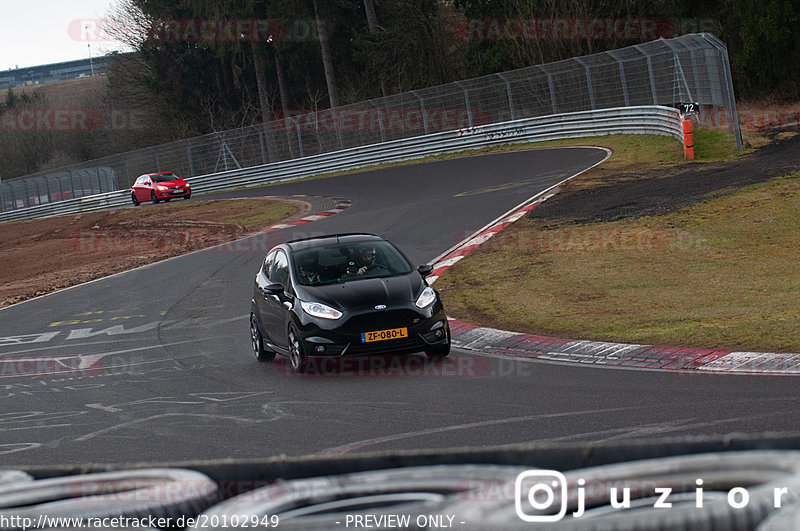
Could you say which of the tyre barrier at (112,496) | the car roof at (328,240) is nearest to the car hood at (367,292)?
the car roof at (328,240)

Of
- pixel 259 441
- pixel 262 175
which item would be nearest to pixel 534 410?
pixel 259 441

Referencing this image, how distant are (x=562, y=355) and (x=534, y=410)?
7.96 ft

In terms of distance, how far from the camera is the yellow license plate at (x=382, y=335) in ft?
35.9

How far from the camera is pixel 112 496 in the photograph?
4.12 m

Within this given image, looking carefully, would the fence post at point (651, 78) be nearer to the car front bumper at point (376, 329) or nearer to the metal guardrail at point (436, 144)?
the metal guardrail at point (436, 144)

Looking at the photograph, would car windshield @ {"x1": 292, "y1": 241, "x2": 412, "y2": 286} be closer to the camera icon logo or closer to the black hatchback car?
the black hatchback car

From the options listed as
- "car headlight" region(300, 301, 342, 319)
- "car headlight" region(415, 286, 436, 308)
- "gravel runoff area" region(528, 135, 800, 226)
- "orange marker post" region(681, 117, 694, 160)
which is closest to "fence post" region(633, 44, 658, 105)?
"orange marker post" region(681, 117, 694, 160)

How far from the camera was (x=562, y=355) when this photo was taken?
1041 cm

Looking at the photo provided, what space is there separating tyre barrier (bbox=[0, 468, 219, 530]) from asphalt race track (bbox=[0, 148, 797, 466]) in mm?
2677

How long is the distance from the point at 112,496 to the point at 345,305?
7.11 m

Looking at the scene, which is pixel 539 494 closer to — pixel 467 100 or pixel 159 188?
pixel 467 100

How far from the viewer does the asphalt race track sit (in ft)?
24.4

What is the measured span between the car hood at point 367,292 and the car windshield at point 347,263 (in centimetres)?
20

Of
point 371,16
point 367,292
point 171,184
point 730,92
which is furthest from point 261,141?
point 367,292
